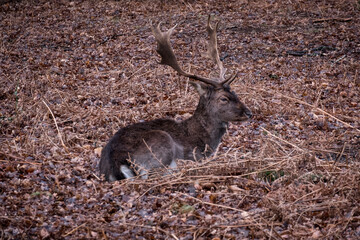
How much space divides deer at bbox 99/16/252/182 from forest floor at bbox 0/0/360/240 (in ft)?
1.20

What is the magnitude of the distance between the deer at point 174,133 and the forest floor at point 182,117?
0.36m

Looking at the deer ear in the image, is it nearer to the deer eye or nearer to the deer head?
the deer head

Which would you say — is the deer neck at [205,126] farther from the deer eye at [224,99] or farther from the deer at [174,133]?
the deer eye at [224,99]

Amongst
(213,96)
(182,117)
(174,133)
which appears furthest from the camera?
(182,117)

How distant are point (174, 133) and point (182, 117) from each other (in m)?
1.64

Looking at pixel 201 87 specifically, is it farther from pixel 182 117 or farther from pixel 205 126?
pixel 182 117

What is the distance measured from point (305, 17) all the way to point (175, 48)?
196 inches

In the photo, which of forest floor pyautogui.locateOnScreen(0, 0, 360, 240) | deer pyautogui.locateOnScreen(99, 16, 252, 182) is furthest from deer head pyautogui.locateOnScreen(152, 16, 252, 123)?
forest floor pyautogui.locateOnScreen(0, 0, 360, 240)

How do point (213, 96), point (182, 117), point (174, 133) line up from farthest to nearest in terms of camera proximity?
point (182, 117) < point (213, 96) < point (174, 133)

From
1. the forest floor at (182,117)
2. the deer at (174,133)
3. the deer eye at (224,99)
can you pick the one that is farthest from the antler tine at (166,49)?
the forest floor at (182,117)

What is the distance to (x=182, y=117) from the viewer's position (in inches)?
334

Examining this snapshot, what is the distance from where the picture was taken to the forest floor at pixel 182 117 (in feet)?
15.5

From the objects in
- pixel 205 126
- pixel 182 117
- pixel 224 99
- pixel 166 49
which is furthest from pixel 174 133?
pixel 182 117

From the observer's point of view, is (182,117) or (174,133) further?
(182,117)
